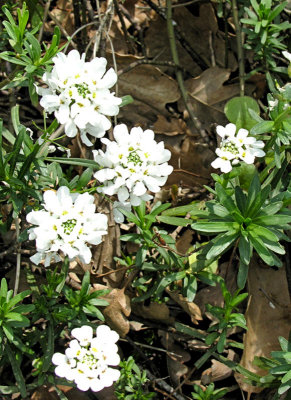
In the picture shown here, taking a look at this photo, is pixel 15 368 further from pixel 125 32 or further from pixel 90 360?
pixel 125 32

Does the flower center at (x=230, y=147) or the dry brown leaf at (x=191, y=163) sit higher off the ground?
the flower center at (x=230, y=147)

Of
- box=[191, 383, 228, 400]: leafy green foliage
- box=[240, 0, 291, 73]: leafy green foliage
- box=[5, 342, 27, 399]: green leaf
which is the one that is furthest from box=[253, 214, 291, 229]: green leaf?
box=[5, 342, 27, 399]: green leaf

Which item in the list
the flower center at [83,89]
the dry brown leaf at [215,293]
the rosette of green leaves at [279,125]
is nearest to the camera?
the flower center at [83,89]

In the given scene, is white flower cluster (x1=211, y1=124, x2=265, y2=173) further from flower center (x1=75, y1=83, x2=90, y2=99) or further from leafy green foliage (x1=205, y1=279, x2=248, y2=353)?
flower center (x1=75, y1=83, x2=90, y2=99)

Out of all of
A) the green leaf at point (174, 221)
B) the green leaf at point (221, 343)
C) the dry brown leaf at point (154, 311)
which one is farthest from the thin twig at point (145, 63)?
the green leaf at point (221, 343)

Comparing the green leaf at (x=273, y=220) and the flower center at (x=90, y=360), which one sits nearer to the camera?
the flower center at (x=90, y=360)

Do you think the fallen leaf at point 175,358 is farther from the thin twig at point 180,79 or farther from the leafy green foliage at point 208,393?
the thin twig at point 180,79

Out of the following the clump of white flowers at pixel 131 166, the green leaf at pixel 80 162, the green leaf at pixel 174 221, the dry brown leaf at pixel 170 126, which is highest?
the clump of white flowers at pixel 131 166
